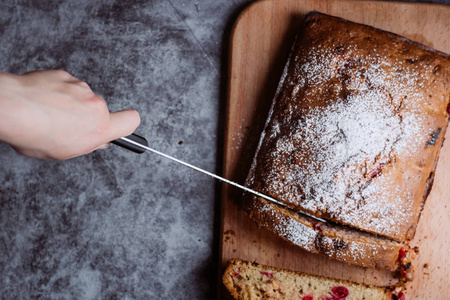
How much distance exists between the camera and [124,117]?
1.48 meters

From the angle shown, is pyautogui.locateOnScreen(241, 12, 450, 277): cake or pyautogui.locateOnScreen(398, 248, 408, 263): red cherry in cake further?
pyautogui.locateOnScreen(398, 248, 408, 263): red cherry in cake

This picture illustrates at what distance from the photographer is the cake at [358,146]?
205cm

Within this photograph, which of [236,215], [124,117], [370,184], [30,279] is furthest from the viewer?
[30,279]

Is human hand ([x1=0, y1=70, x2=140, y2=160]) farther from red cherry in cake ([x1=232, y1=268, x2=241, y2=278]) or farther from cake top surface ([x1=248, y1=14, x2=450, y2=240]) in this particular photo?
red cherry in cake ([x1=232, y1=268, x2=241, y2=278])

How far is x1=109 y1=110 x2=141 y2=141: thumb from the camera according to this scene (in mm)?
1438

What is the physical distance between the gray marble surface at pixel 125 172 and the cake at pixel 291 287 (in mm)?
278

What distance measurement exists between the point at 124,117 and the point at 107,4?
Result: 1.35 m

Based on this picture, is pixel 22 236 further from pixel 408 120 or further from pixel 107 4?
pixel 408 120

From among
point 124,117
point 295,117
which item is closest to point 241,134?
point 295,117

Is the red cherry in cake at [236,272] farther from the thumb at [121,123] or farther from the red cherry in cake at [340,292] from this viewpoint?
the thumb at [121,123]

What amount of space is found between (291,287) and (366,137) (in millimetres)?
913

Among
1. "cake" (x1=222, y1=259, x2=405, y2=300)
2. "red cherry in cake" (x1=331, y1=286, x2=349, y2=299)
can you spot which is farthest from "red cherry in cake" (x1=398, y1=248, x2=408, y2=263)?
"red cherry in cake" (x1=331, y1=286, x2=349, y2=299)

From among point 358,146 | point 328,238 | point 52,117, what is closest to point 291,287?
point 328,238

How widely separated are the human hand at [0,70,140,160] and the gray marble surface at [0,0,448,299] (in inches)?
41.8
